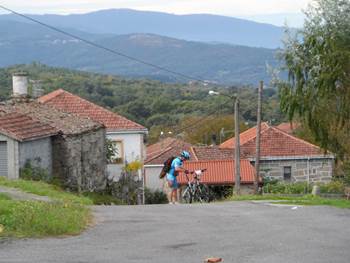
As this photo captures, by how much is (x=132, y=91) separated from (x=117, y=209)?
76326mm

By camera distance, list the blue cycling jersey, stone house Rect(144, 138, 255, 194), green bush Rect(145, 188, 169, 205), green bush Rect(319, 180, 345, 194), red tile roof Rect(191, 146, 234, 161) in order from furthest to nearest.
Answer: red tile roof Rect(191, 146, 234, 161) < stone house Rect(144, 138, 255, 194) < green bush Rect(145, 188, 169, 205) < green bush Rect(319, 180, 345, 194) < the blue cycling jersey

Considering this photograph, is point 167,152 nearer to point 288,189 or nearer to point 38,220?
point 288,189

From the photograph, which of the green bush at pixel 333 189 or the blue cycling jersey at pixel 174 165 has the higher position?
the blue cycling jersey at pixel 174 165

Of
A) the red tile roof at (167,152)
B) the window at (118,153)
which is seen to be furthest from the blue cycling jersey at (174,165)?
the red tile roof at (167,152)

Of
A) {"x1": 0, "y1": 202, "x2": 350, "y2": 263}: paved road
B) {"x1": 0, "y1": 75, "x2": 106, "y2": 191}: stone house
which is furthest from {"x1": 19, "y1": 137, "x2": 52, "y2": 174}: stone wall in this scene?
{"x1": 0, "y1": 202, "x2": 350, "y2": 263}: paved road

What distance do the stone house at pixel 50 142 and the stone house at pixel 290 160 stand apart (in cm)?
1799

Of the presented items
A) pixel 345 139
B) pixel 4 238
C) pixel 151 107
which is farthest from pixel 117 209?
pixel 151 107

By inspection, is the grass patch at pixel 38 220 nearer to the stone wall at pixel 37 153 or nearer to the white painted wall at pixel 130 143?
the stone wall at pixel 37 153

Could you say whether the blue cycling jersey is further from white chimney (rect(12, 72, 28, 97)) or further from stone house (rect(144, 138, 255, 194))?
stone house (rect(144, 138, 255, 194))

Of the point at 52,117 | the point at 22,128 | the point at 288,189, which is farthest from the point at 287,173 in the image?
the point at 22,128

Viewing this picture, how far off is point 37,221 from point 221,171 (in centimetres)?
3072

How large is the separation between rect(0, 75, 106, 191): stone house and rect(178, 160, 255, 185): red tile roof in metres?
9.50

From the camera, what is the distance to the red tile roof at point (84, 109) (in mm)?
41625

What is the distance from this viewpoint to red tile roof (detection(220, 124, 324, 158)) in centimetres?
4900
